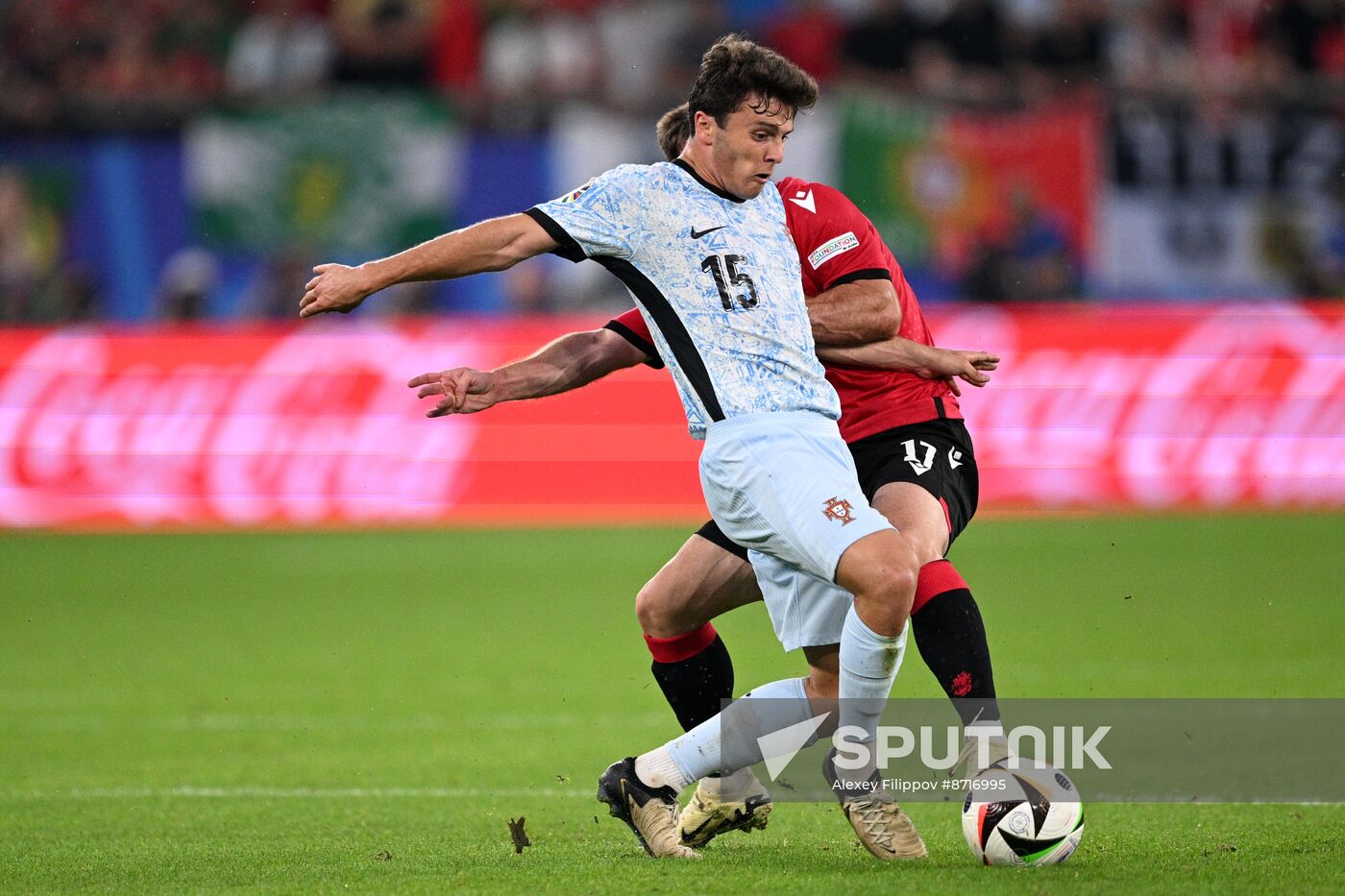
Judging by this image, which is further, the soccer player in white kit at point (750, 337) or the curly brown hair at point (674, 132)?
the curly brown hair at point (674, 132)

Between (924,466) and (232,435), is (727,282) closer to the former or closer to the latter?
(924,466)

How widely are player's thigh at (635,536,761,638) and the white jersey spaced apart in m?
0.57

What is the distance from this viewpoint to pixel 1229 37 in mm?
18922

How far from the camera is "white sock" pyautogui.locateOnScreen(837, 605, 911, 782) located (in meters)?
4.68

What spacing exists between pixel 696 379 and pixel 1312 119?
14.6 metres

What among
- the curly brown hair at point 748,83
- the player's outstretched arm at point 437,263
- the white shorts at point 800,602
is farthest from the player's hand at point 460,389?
the curly brown hair at point 748,83

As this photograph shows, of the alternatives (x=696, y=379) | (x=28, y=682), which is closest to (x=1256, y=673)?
(x=696, y=379)

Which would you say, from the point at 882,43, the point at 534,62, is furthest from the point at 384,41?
the point at 882,43

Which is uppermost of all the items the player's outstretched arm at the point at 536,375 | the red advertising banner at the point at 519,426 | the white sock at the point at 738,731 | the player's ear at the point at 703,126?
the player's ear at the point at 703,126

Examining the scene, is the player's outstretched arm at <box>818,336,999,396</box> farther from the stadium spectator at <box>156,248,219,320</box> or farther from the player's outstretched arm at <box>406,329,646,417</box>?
the stadium spectator at <box>156,248,219,320</box>

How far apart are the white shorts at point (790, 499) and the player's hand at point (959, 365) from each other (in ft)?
1.76

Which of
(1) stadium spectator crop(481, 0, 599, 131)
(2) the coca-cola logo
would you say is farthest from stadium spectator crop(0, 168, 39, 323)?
(1) stadium spectator crop(481, 0, 599, 131)

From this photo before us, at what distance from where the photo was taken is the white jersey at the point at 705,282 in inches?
186

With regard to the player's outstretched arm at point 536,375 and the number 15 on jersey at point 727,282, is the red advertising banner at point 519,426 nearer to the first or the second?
the player's outstretched arm at point 536,375
